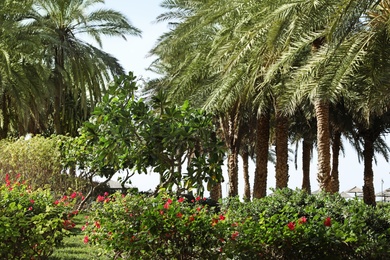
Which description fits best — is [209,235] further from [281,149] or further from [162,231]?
[281,149]

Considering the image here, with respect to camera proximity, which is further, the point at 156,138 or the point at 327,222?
the point at 156,138

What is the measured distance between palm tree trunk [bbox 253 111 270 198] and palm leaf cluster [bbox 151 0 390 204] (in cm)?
3

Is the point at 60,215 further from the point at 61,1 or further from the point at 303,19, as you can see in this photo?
the point at 61,1

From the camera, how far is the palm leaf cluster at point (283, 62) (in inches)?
469

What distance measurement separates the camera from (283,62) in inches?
563

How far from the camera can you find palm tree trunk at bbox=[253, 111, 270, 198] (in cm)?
2212

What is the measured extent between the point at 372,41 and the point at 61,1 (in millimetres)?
16555

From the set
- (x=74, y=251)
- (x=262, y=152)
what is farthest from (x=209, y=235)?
(x=262, y=152)

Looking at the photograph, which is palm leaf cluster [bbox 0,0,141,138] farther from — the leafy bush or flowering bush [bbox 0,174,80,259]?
flowering bush [bbox 0,174,80,259]

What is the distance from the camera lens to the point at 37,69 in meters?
25.1

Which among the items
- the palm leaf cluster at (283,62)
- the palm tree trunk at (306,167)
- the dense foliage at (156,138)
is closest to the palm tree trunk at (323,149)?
the palm leaf cluster at (283,62)

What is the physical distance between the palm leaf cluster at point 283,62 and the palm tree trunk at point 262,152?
0.11ft

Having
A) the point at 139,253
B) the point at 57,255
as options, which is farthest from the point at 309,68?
the point at 139,253

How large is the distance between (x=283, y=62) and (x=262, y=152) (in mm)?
8200
